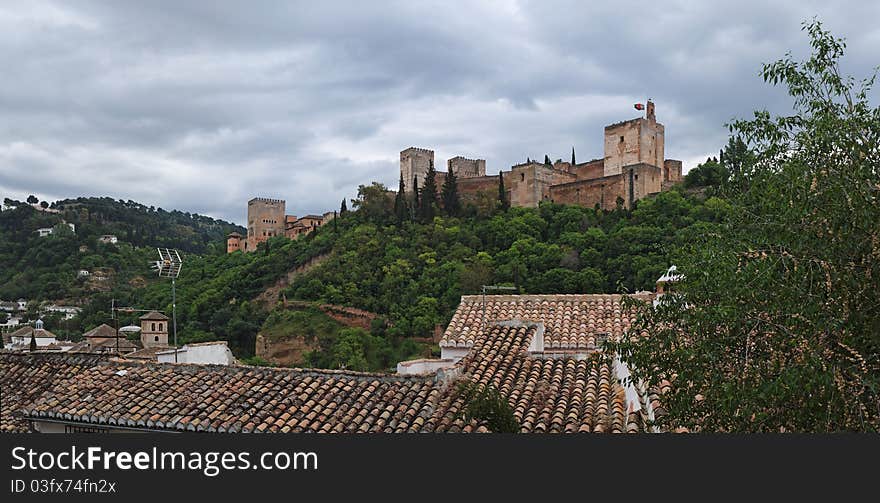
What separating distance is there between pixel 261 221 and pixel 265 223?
51cm

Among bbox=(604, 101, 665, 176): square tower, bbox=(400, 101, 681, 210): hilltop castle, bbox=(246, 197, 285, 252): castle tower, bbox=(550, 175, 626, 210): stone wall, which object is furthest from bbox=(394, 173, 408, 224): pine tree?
bbox=(246, 197, 285, 252): castle tower

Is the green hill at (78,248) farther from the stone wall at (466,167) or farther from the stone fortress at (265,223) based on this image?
the stone wall at (466,167)

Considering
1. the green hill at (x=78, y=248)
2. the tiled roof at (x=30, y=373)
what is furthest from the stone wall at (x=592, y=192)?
the tiled roof at (x=30, y=373)

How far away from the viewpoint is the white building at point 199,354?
12031mm

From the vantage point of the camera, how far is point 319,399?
8320 millimetres

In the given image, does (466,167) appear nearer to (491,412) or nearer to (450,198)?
(450,198)

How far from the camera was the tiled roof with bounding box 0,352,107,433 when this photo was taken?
10.5 metres

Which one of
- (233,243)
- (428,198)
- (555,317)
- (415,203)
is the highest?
(428,198)

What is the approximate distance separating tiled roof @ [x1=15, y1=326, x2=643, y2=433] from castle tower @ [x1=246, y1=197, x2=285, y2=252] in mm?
75857

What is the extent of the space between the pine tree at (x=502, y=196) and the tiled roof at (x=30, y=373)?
5316 centimetres

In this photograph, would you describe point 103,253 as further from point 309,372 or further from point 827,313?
point 827,313

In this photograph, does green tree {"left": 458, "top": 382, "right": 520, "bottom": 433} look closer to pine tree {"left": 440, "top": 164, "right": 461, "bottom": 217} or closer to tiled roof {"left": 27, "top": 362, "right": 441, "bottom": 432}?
tiled roof {"left": 27, "top": 362, "right": 441, "bottom": 432}

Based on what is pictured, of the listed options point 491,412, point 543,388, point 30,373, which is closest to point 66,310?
point 30,373

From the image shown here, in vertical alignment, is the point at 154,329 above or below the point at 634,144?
below
